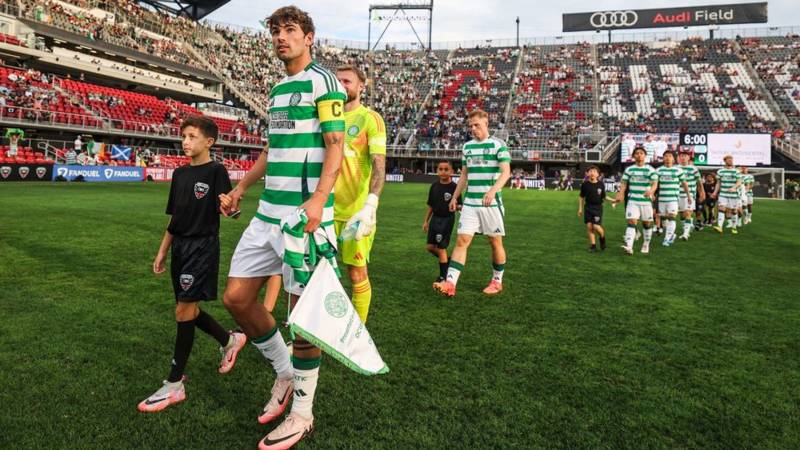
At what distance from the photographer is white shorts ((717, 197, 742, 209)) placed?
1447 cm

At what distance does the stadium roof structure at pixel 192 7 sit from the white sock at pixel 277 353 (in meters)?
61.6

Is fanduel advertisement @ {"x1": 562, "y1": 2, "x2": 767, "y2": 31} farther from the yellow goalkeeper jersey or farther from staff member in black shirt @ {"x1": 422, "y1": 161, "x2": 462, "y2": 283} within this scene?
the yellow goalkeeper jersey

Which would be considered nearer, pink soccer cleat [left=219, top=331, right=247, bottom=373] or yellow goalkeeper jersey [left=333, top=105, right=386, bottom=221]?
pink soccer cleat [left=219, top=331, right=247, bottom=373]

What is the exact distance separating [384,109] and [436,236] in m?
50.4

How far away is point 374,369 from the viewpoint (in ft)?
8.20

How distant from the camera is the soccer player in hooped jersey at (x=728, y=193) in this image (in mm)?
14422

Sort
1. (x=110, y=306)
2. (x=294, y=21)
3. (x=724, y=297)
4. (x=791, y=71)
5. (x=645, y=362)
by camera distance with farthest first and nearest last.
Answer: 1. (x=791, y=71)
2. (x=724, y=297)
3. (x=110, y=306)
4. (x=645, y=362)
5. (x=294, y=21)

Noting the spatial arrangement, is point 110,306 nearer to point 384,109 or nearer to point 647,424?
point 647,424

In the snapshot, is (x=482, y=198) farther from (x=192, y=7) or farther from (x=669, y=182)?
(x=192, y=7)

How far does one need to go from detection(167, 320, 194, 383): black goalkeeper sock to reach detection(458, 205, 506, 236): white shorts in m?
3.83

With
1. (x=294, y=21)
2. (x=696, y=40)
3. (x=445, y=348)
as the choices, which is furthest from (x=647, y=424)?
(x=696, y=40)

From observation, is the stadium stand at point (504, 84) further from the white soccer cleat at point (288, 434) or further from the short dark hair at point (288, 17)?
the white soccer cleat at point (288, 434)

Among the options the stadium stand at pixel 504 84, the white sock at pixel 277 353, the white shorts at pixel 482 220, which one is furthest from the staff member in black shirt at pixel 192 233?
the stadium stand at pixel 504 84

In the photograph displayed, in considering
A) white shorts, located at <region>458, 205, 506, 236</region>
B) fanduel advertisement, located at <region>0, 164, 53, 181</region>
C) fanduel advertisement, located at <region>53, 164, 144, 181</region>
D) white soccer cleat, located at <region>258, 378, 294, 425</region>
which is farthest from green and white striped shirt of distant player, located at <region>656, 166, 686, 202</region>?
fanduel advertisement, located at <region>53, 164, 144, 181</region>
